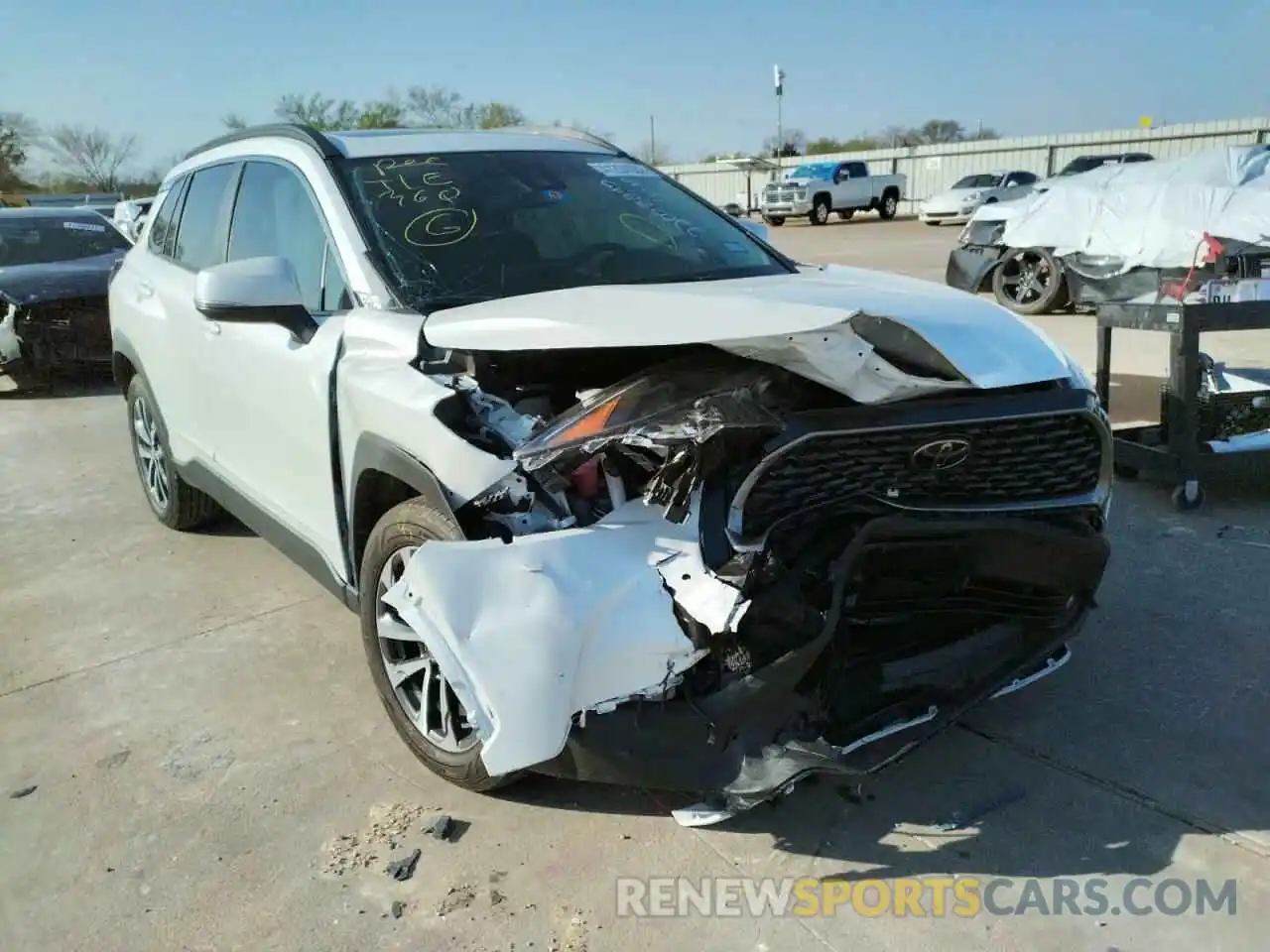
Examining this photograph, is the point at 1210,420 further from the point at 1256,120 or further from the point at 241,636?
the point at 1256,120

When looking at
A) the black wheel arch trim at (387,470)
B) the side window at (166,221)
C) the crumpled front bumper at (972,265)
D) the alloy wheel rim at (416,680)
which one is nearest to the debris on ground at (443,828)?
the alloy wheel rim at (416,680)

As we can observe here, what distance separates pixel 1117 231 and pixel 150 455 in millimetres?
9082

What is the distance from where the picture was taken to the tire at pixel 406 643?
2781 millimetres

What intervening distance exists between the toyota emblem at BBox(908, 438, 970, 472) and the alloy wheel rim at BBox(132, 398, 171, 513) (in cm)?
400

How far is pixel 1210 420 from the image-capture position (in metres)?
5.21

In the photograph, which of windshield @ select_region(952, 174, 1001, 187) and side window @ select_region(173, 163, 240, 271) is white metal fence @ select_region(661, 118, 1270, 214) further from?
side window @ select_region(173, 163, 240, 271)

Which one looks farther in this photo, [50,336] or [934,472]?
[50,336]

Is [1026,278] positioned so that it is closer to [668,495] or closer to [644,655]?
[668,495]

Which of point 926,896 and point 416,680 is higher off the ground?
point 416,680

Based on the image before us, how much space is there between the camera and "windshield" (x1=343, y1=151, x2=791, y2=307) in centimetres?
328

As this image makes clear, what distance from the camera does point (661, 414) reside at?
7.93ft

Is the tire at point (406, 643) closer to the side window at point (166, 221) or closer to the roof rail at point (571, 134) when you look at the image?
the roof rail at point (571, 134)

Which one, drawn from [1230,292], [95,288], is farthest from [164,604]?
[95,288]

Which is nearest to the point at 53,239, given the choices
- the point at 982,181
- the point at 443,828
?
the point at 443,828
